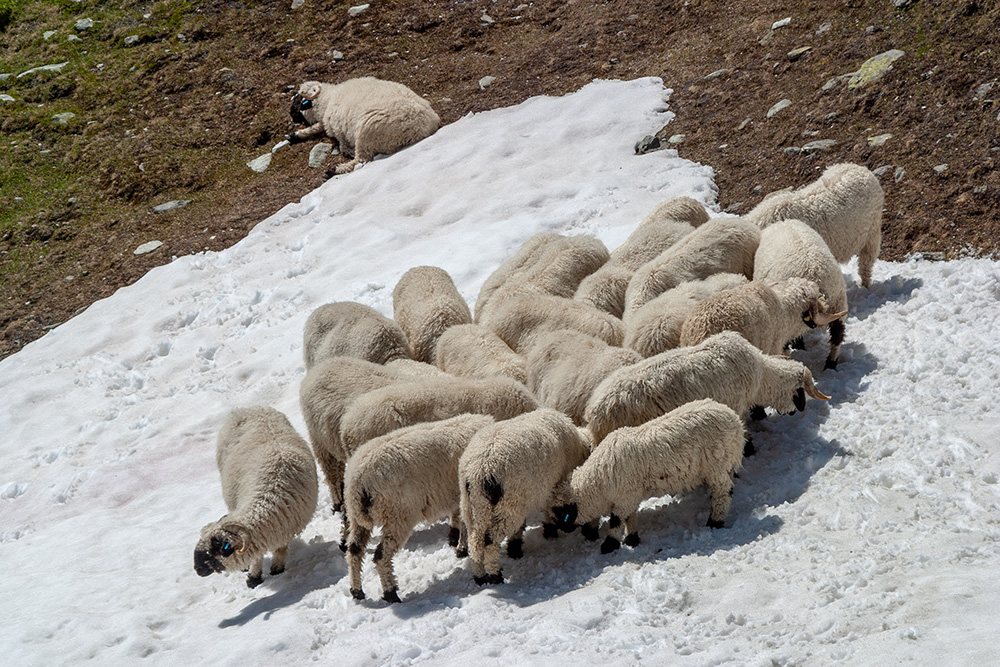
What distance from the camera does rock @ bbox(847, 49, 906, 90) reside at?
563 inches

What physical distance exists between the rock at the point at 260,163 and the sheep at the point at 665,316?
11.1 meters

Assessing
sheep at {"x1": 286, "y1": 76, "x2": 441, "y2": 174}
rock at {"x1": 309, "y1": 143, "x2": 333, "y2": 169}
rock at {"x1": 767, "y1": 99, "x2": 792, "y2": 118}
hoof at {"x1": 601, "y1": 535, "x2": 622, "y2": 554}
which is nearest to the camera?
hoof at {"x1": 601, "y1": 535, "x2": 622, "y2": 554}

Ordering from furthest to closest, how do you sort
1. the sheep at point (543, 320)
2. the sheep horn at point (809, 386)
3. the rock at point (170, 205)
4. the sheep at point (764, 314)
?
the rock at point (170, 205), the sheep at point (543, 320), the sheep at point (764, 314), the sheep horn at point (809, 386)

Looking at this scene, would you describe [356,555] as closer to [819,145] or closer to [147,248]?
[819,145]

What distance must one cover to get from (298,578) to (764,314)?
5047 millimetres

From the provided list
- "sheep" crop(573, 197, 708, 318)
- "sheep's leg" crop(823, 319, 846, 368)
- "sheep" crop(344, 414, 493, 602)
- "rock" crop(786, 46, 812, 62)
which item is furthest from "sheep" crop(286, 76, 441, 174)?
"sheep" crop(344, 414, 493, 602)

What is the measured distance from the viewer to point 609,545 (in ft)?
25.6

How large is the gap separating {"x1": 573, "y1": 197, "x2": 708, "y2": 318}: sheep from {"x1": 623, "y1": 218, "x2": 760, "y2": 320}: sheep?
0.71ft

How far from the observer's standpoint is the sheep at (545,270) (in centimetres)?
1120

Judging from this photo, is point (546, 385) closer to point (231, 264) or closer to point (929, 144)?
point (929, 144)

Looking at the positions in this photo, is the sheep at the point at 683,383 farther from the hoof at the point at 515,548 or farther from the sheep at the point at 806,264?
the sheep at the point at 806,264

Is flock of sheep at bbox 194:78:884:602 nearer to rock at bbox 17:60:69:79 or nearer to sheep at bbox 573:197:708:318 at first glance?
sheep at bbox 573:197:708:318

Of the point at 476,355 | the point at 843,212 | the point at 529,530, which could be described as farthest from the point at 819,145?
the point at 529,530

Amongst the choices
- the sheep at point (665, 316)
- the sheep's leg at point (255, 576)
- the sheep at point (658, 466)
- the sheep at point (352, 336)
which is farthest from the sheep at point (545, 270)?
the sheep's leg at point (255, 576)
